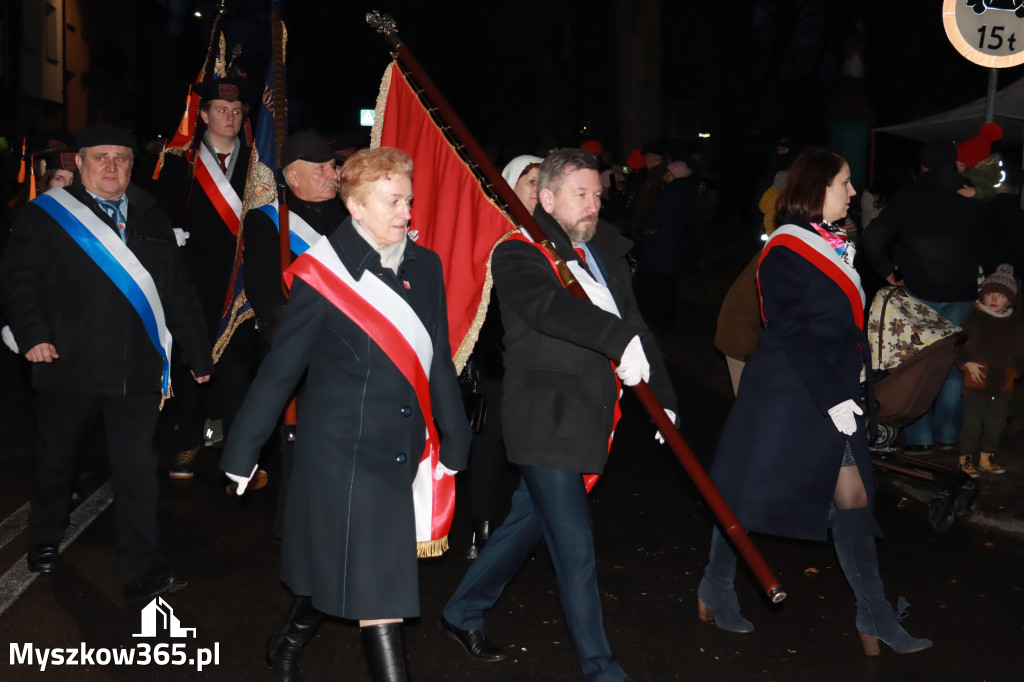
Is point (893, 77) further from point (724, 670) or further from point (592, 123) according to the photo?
point (724, 670)

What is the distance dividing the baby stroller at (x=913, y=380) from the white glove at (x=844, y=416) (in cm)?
200

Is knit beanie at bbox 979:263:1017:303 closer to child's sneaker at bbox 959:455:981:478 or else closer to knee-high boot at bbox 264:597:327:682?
child's sneaker at bbox 959:455:981:478

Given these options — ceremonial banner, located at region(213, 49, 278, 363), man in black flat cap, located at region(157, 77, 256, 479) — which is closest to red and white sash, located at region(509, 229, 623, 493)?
ceremonial banner, located at region(213, 49, 278, 363)

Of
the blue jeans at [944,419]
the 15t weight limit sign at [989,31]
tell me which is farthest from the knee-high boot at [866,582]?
the 15t weight limit sign at [989,31]

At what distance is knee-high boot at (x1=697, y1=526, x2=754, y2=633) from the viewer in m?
5.43

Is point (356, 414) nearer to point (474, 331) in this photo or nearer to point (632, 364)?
point (632, 364)

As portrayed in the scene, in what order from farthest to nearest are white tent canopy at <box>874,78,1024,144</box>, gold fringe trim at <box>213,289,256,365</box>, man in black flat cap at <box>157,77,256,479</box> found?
1. white tent canopy at <box>874,78,1024,144</box>
2. man in black flat cap at <box>157,77,256,479</box>
3. gold fringe trim at <box>213,289,256,365</box>

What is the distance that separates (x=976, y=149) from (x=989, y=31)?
90 cm

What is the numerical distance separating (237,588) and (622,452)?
150 inches

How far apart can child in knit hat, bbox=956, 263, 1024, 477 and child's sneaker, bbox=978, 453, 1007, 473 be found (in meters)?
0.09

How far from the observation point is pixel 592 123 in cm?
5425

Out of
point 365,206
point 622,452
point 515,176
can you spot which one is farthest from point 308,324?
point 622,452

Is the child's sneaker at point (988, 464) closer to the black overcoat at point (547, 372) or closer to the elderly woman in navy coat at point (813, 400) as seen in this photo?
the elderly woman in navy coat at point (813, 400)

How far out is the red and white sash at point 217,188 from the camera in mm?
7699
